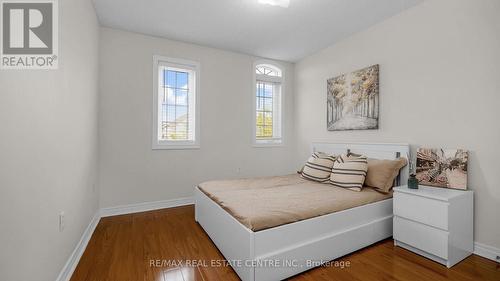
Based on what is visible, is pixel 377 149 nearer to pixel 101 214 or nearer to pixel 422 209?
pixel 422 209

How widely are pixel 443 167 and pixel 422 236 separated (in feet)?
2.57

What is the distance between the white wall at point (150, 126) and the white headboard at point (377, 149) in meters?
1.28

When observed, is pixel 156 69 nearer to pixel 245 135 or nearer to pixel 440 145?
pixel 245 135

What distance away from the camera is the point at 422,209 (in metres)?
2.05

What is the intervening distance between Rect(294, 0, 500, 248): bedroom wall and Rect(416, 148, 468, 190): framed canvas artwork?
0.08m

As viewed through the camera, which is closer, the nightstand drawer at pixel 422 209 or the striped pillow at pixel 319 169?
the nightstand drawer at pixel 422 209

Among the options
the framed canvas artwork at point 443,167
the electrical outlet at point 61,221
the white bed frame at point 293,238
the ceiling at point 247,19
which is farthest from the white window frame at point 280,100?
the electrical outlet at point 61,221

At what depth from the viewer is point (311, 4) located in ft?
8.41

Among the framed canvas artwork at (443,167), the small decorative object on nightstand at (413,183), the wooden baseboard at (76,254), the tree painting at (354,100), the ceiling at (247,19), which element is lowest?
the wooden baseboard at (76,254)

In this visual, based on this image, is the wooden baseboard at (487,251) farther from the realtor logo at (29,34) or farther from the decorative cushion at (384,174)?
the realtor logo at (29,34)

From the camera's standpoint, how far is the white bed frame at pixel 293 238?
5.45 ft

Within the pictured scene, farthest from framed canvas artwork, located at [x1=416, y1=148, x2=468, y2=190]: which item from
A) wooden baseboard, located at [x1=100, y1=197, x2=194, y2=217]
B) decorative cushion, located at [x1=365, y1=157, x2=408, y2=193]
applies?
wooden baseboard, located at [x1=100, y1=197, x2=194, y2=217]

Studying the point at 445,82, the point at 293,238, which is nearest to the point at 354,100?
the point at 445,82

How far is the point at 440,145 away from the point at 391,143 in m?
0.50
